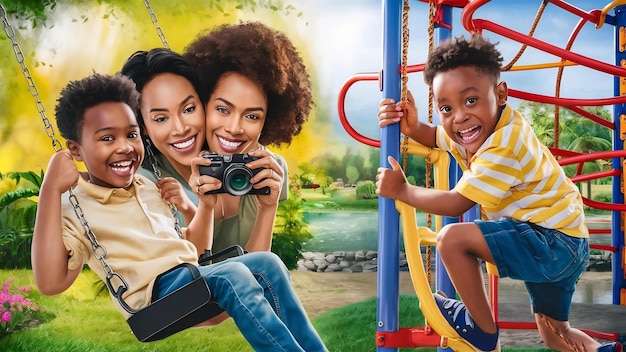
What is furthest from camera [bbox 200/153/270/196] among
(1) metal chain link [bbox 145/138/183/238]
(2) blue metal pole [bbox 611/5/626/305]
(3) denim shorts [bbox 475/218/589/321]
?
(2) blue metal pole [bbox 611/5/626/305]

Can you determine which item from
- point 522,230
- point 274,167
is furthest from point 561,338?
point 274,167

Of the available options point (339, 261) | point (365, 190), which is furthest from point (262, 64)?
point (339, 261)

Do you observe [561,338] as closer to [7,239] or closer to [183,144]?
[183,144]

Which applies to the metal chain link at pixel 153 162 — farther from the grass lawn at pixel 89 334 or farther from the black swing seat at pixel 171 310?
the grass lawn at pixel 89 334

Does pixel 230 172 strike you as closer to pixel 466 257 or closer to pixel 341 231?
pixel 466 257

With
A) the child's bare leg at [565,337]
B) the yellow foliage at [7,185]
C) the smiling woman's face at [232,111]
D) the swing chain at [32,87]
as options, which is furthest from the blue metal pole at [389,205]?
the yellow foliage at [7,185]

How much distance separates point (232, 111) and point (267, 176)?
0.34 meters

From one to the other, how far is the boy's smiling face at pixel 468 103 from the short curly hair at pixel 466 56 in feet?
0.06

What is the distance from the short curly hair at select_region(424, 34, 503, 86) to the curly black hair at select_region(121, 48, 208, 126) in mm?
1181

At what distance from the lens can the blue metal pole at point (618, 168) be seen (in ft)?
12.4

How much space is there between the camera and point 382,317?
284 cm

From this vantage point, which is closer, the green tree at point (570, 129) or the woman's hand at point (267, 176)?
the woman's hand at point (267, 176)

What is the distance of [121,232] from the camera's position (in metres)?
3.01

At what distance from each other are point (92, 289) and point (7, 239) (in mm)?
527
